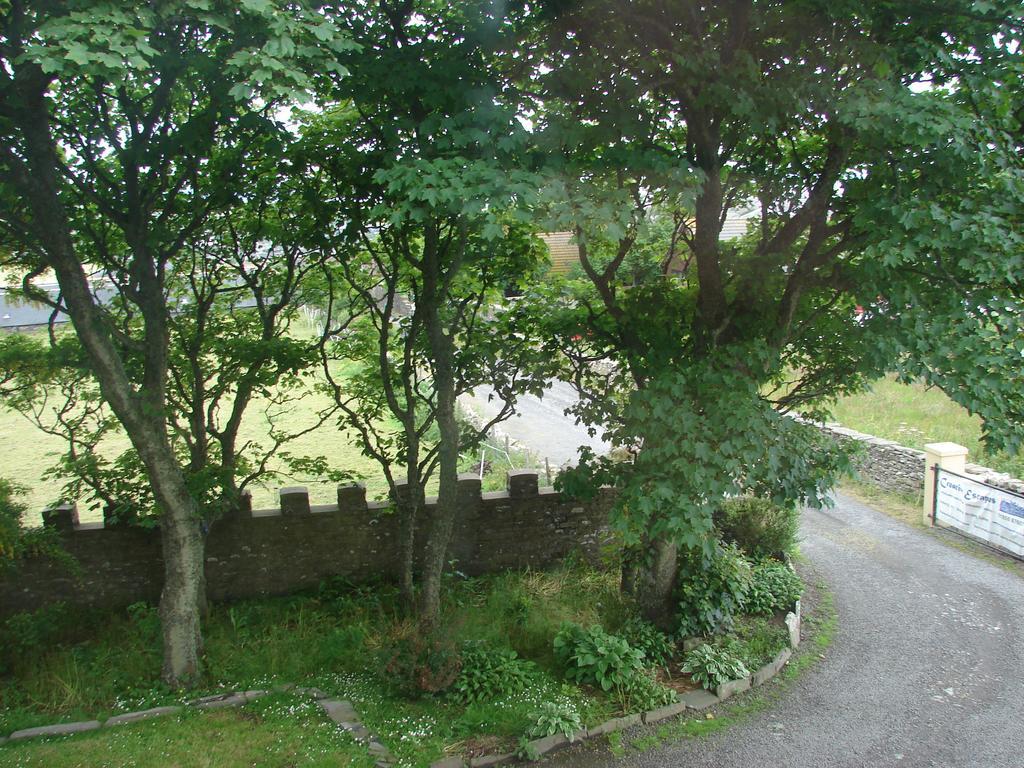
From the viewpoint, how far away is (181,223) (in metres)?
A: 7.87

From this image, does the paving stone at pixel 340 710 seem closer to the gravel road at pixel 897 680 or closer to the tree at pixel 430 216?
the tree at pixel 430 216

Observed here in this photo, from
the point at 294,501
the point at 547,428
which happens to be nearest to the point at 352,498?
the point at 294,501

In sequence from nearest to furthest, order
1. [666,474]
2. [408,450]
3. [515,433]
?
[666,474]
[408,450]
[515,433]

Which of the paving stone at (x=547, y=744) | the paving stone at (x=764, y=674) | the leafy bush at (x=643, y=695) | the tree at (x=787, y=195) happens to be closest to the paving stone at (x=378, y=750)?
the paving stone at (x=547, y=744)

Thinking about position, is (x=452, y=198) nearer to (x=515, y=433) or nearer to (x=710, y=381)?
(x=710, y=381)

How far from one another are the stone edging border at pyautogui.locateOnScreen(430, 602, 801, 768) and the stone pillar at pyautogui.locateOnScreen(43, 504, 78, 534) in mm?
5534

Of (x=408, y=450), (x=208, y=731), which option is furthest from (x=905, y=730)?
(x=208, y=731)

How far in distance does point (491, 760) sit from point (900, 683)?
4.73 m

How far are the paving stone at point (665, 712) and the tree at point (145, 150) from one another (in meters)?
4.53

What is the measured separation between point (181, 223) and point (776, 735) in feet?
27.0

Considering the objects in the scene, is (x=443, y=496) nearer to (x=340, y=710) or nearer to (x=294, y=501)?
(x=340, y=710)

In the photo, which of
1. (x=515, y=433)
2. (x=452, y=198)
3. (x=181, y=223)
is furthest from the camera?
(x=515, y=433)

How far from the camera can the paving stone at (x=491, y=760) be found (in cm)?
614

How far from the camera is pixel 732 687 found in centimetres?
743
